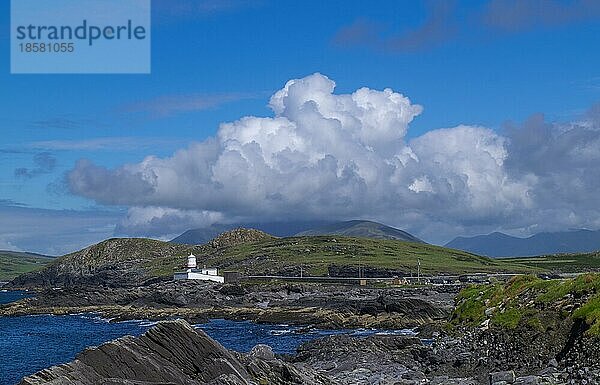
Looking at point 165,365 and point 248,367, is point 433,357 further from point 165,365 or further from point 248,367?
point 165,365

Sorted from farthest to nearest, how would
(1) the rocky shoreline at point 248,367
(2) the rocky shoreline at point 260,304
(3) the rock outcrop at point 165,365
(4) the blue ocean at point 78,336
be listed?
(2) the rocky shoreline at point 260,304, (4) the blue ocean at point 78,336, (1) the rocky shoreline at point 248,367, (3) the rock outcrop at point 165,365

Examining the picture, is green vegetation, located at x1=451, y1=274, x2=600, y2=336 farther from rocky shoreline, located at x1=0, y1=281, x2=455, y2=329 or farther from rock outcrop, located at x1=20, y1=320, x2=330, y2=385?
rocky shoreline, located at x1=0, y1=281, x2=455, y2=329

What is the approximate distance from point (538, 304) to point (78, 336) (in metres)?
71.6

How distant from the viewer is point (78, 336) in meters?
108

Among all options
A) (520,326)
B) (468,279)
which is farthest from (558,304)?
(468,279)

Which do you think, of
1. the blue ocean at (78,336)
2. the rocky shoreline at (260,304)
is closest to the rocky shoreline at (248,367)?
the blue ocean at (78,336)

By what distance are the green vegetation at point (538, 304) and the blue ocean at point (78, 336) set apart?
21252mm

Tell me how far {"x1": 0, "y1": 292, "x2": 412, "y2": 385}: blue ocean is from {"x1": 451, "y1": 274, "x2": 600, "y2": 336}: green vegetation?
2125cm

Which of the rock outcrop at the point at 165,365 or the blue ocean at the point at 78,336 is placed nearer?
the rock outcrop at the point at 165,365

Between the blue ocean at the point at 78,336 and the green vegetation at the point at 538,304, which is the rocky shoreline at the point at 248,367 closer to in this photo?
the green vegetation at the point at 538,304

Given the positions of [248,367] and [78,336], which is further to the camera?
[78,336]

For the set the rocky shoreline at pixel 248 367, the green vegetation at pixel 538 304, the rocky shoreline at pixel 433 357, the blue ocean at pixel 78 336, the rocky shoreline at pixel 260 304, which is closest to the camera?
the rocky shoreline at pixel 248 367

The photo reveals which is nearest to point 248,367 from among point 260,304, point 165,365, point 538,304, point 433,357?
point 165,365

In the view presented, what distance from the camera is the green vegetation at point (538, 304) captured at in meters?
50.3
